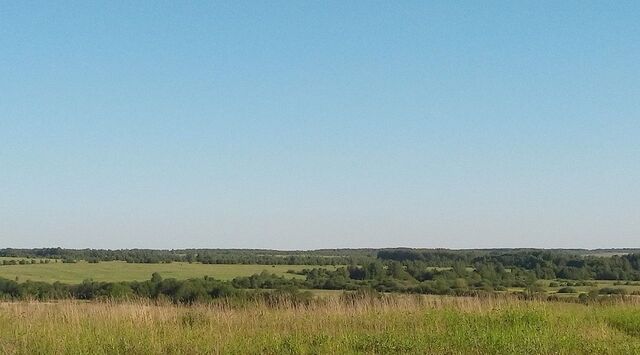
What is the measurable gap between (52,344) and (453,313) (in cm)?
821

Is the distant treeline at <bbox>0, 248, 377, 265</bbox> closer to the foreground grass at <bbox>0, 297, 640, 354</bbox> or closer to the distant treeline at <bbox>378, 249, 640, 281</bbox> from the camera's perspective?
the distant treeline at <bbox>378, 249, 640, 281</bbox>

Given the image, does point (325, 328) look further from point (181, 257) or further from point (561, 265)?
point (181, 257)

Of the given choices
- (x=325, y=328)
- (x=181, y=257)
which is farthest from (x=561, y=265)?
(x=181, y=257)

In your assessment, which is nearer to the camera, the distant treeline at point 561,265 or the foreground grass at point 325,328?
the foreground grass at point 325,328

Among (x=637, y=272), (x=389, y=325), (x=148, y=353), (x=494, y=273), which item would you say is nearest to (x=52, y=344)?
(x=148, y=353)

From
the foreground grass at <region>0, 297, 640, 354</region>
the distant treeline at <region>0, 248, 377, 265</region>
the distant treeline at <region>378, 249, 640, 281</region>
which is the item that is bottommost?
the foreground grass at <region>0, 297, 640, 354</region>

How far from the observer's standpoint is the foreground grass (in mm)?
12039

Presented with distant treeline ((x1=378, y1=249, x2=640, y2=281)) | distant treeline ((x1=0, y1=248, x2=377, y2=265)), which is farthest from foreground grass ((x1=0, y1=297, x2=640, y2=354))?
distant treeline ((x1=0, y1=248, x2=377, y2=265))

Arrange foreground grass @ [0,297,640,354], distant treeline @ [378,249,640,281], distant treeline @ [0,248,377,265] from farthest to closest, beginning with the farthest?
distant treeline @ [0,248,377,265], distant treeline @ [378,249,640,281], foreground grass @ [0,297,640,354]

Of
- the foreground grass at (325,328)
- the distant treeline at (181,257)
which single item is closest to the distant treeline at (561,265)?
the distant treeline at (181,257)

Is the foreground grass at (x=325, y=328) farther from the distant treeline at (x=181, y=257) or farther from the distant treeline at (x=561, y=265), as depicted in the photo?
the distant treeline at (x=181, y=257)

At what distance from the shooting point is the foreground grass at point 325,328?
1204cm

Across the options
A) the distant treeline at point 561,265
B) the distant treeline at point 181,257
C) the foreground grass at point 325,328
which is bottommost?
the foreground grass at point 325,328

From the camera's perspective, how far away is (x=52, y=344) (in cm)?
1232
